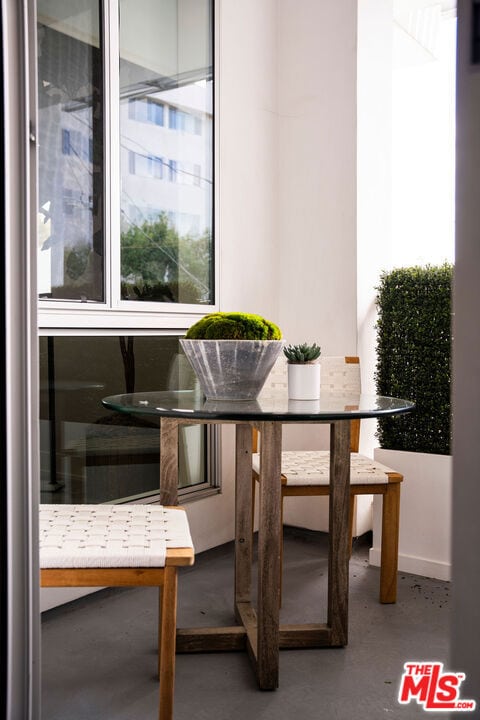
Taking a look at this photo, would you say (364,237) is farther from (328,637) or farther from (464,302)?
(464,302)

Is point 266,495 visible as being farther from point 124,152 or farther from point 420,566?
point 124,152

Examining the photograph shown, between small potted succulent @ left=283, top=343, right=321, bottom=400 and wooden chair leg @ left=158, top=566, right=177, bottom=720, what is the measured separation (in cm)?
75

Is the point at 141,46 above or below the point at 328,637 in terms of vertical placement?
above

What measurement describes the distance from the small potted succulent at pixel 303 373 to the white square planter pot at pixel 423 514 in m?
1.06

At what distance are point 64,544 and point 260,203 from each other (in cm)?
237

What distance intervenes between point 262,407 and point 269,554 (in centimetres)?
43

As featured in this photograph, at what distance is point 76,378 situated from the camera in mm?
2676

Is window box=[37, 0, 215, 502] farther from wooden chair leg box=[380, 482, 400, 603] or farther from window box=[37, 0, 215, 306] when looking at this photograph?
wooden chair leg box=[380, 482, 400, 603]

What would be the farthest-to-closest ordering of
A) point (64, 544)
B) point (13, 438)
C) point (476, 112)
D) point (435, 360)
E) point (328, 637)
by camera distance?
point (435, 360), point (328, 637), point (64, 544), point (13, 438), point (476, 112)

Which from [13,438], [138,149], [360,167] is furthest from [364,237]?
[13,438]

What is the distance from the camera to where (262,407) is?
6.31 ft

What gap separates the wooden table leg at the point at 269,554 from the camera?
6.58 ft

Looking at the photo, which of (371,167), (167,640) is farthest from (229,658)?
(371,167)

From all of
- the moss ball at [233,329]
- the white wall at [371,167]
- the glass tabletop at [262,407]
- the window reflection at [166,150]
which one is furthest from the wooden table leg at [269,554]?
the white wall at [371,167]
